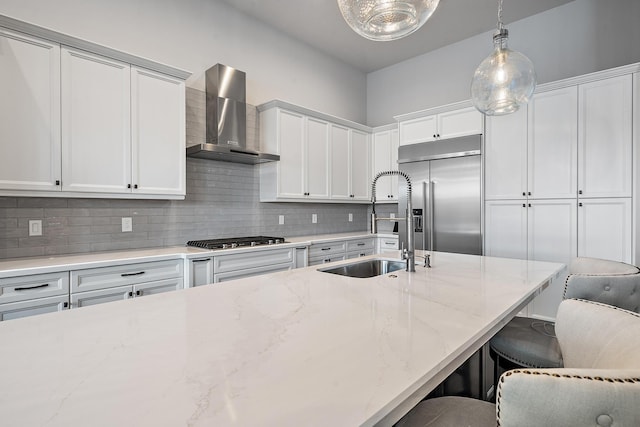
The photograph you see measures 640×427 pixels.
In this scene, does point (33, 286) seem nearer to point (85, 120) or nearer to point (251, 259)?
point (85, 120)

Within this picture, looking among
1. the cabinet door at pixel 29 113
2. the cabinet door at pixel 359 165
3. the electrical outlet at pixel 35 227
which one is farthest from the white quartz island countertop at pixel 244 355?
the cabinet door at pixel 359 165

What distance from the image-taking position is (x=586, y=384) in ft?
1.91

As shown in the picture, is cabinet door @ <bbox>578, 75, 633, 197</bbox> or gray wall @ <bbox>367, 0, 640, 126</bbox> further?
gray wall @ <bbox>367, 0, 640, 126</bbox>

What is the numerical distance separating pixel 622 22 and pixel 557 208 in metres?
1.95

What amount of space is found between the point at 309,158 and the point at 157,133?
1.74 metres

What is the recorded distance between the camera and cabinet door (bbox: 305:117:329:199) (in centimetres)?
402

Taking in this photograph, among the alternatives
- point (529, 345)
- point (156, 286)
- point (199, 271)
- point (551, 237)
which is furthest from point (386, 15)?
point (551, 237)

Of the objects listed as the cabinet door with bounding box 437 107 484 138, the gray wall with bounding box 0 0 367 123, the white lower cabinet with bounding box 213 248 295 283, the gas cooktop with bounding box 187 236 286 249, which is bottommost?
the white lower cabinet with bounding box 213 248 295 283

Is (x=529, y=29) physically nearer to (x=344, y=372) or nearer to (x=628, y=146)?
(x=628, y=146)

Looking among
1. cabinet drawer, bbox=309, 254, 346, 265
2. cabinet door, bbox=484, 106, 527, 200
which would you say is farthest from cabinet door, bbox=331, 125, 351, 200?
cabinet door, bbox=484, 106, 527, 200

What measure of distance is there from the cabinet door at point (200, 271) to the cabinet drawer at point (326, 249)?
1.22 m

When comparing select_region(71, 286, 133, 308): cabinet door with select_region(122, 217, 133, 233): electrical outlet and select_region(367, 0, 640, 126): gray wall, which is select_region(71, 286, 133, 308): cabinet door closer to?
select_region(122, 217, 133, 233): electrical outlet

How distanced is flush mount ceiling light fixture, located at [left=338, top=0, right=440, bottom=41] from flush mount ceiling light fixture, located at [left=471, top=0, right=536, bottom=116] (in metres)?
0.68

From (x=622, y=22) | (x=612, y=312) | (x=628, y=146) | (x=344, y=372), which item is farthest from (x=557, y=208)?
(x=344, y=372)
